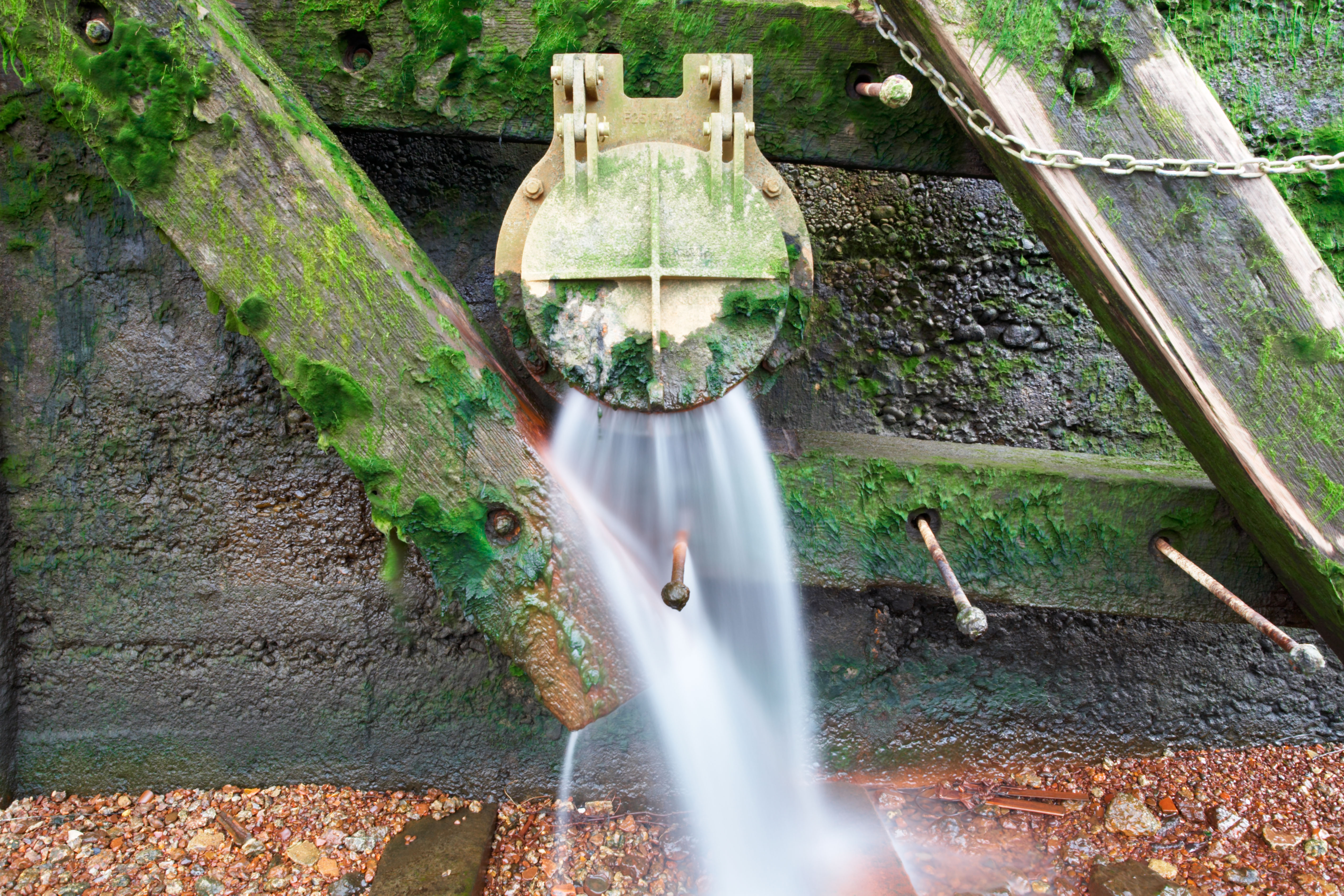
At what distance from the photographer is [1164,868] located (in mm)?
1939

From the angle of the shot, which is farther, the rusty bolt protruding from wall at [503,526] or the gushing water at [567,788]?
the gushing water at [567,788]

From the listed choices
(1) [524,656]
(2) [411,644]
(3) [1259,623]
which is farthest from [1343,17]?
(2) [411,644]

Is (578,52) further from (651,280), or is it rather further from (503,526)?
(503,526)

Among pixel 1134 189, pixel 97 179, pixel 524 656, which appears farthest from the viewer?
pixel 97 179

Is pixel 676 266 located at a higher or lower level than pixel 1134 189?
lower

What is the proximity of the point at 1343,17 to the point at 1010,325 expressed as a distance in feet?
3.34

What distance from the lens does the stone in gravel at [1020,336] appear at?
7.01 ft

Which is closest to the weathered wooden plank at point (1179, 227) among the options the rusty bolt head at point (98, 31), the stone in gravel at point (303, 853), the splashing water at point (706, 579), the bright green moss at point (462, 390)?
the splashing water at point (706, 579)

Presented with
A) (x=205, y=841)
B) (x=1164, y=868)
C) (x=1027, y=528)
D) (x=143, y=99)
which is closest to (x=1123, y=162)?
(x=1027, y=528)

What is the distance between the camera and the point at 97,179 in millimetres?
1872

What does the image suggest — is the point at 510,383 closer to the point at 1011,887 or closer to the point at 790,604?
the point at 790,604

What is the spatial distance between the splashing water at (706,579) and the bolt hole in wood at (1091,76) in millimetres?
768

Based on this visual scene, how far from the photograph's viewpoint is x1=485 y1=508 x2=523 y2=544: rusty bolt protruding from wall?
1.36 m

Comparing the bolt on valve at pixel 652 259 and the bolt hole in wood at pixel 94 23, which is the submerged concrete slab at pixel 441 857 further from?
the bolt hole in wood at pixel 94 23
